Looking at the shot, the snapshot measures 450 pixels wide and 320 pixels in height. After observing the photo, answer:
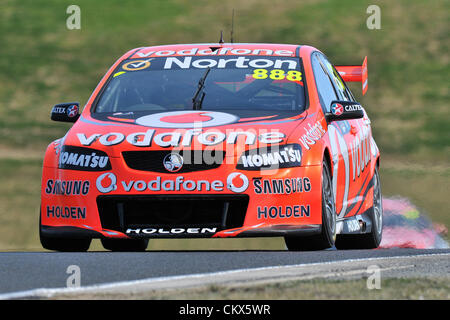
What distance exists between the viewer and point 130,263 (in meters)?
9.01

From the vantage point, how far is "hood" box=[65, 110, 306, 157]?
26.0 ft

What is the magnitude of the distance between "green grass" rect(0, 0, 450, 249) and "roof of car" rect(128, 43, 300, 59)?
23983 millimetres

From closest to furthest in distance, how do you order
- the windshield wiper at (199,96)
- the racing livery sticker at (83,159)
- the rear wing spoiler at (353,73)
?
the racing livery sticker at (83,159) < the windshield wiper at (199,96) < the rear wing spoiler at (353,73)

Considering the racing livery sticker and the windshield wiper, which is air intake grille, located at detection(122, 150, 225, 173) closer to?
the racing livery sticker

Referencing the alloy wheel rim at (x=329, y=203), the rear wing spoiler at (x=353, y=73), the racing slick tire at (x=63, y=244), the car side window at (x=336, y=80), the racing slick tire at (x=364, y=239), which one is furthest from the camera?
the rear wing spoiler at (x=353, y=73)

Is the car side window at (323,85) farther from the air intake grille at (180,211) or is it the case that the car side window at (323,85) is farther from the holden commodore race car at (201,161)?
the air intake grille at (180,211)

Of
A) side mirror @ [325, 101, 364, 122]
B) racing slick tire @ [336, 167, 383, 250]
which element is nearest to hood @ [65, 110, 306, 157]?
side mirror @ [325, 101, 364, 122]

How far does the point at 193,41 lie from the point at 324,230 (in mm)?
35197

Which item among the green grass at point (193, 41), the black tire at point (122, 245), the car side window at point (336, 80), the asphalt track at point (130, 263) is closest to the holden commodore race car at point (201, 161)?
the asphalt track at point (130, 263)

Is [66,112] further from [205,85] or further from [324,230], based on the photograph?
[324,230]

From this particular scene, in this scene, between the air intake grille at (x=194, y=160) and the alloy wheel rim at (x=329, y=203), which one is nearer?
the air intake grille at (x=194, y=160)

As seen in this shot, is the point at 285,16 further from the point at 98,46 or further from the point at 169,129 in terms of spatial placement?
the point at 169,129

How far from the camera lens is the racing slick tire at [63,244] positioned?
8.45 meters
